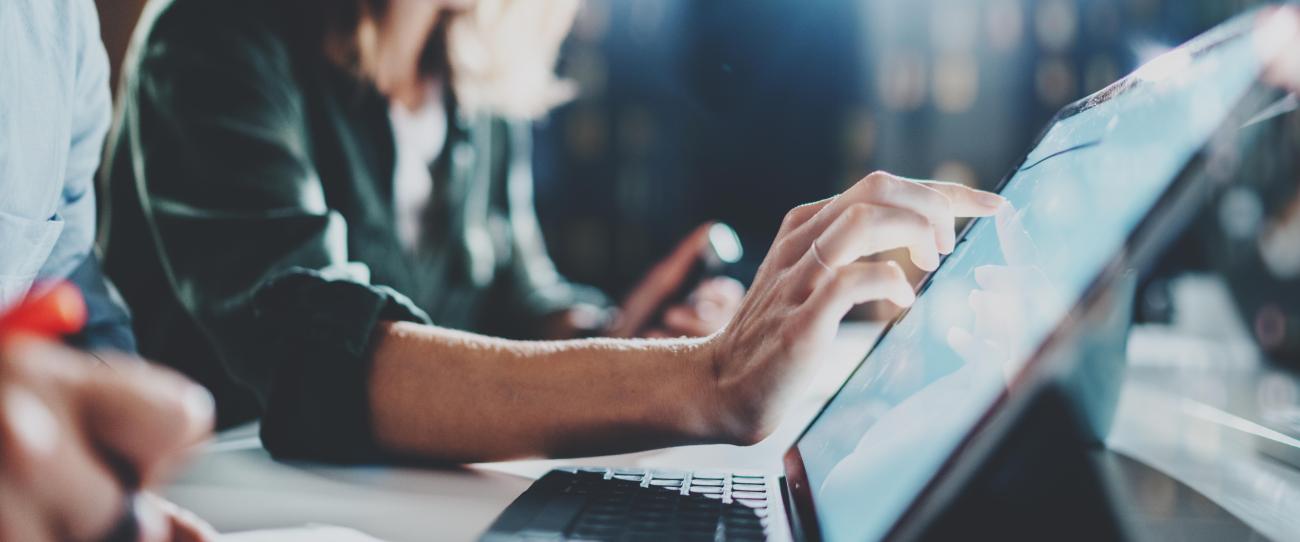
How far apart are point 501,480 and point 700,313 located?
490 mm

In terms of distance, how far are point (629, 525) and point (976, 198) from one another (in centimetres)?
29

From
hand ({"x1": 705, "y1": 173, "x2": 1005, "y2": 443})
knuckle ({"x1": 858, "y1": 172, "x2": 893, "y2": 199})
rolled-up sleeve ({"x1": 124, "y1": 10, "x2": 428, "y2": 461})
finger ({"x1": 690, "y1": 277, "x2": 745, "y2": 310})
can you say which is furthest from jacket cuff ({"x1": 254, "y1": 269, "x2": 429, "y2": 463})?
finger ({"x1": 690, "y1": 277, "x2": 745, "y2": 310})

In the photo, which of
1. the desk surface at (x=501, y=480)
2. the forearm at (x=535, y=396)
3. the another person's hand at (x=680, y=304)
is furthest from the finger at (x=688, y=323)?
the forearm at (x=535, y=396)

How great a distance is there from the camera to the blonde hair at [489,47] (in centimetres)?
103

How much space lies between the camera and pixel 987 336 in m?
0.47

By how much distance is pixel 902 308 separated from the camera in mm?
604

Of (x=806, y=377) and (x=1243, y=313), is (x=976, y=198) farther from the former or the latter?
(x=1243, y=313)

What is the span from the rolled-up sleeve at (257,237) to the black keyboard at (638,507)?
0.66 feet

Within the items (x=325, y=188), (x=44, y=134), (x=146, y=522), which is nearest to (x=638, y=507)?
(x=146, y=522)

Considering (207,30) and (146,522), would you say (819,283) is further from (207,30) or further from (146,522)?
(207,30)

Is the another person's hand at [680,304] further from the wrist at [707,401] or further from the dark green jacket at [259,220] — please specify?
the wrist at [707,401]

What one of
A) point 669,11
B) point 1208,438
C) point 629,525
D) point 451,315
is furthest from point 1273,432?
point 669,11

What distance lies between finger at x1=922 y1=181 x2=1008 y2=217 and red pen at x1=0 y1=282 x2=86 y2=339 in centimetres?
47

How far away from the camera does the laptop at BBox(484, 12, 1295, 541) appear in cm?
38
